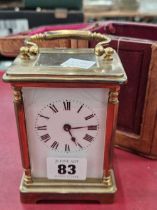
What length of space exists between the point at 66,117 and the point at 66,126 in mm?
17

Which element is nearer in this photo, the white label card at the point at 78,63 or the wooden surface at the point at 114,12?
the white label card at the point at 78,63

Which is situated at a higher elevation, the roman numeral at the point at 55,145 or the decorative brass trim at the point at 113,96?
the decorative brass trim at the point at 113,96

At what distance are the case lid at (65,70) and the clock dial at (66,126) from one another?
0.17ft

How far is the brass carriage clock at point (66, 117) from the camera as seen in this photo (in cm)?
42

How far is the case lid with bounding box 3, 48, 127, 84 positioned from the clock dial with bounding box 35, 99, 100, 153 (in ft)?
0.17

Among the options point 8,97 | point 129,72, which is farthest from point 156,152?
point 8,97

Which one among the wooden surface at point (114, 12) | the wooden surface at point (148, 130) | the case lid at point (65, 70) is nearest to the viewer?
the case lid at point (65, 70)

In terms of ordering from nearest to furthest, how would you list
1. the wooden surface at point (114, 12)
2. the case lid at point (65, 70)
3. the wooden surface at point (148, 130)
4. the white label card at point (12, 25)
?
the case lid at point (65, 70) → the wooden surface at point (148, 130) → the white label card at point (12, 25) → the wooden surface at point (114, 12)

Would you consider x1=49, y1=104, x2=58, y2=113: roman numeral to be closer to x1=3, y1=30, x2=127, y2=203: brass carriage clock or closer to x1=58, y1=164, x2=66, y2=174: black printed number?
x1=3, y1=30, x2=127, y2=203: brass carriage clock

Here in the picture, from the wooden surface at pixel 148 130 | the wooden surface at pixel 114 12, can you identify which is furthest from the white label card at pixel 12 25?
the wooden surface at pixel 148 130

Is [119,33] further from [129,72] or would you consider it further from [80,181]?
[80,181]

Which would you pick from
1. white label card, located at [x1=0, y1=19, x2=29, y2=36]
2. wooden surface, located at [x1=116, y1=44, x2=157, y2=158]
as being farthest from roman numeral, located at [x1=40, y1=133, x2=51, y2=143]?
white label card, located at [x1=0, y1=19, x2=29, y2=36]

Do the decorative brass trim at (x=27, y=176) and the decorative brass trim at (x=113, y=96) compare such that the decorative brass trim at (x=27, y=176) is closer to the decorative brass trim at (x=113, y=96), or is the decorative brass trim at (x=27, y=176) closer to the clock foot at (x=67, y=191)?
the clock foot at (x=67, y=191)

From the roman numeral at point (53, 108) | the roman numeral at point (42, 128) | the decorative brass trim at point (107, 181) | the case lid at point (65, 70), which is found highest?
the case lid at point (65, 70)
